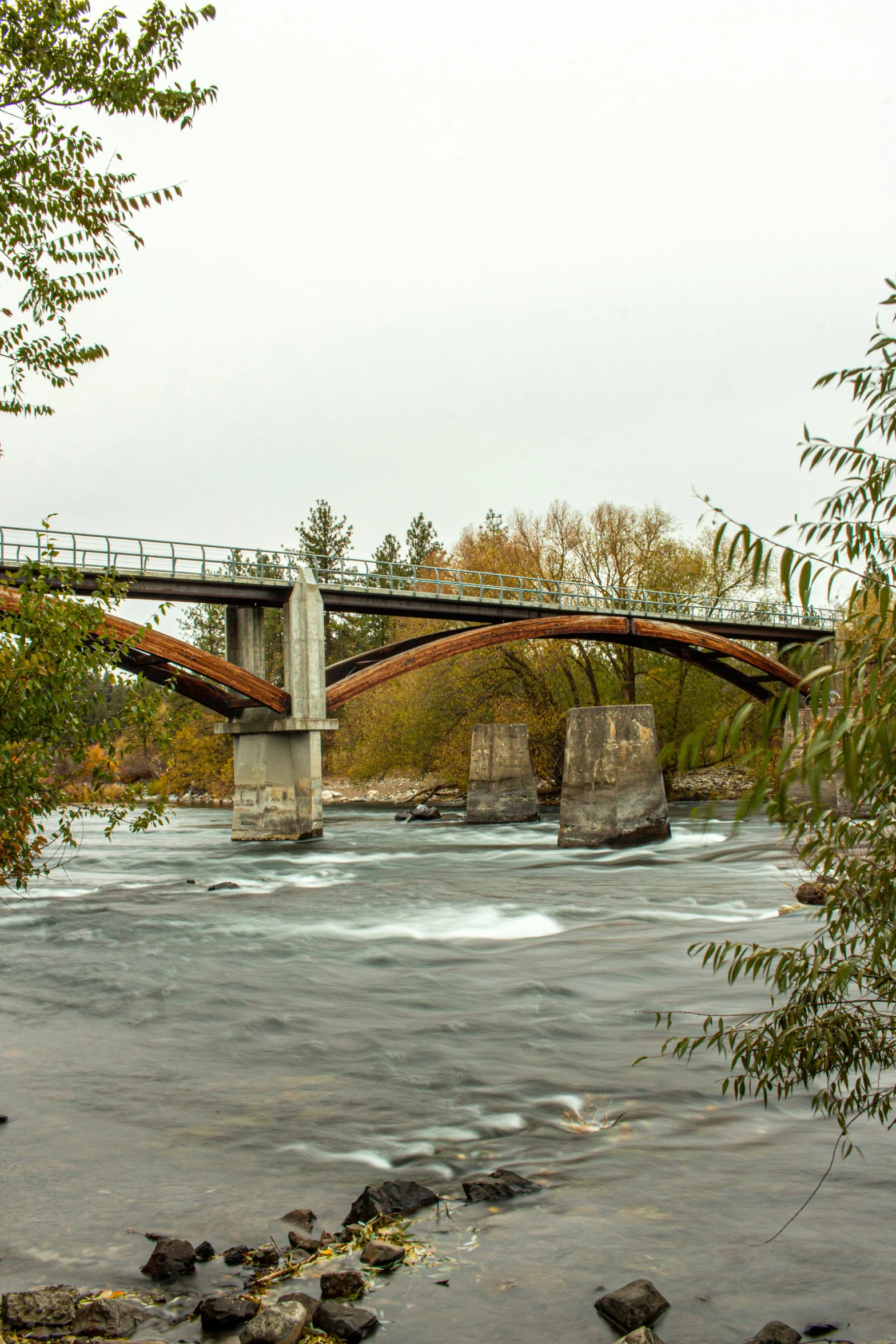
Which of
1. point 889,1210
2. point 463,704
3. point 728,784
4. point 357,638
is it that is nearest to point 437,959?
point 889,1210

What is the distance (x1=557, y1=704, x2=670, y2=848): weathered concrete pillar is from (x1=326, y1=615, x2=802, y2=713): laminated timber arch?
6.22 meters

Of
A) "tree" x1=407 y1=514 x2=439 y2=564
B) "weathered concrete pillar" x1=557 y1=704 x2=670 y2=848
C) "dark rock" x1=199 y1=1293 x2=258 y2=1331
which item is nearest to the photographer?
"dark rock" x1=199 y1=1293 x2=258 y2=1331

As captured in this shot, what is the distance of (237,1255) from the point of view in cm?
502

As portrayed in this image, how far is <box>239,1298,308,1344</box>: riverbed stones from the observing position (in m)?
4.09

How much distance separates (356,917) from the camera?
17.9m

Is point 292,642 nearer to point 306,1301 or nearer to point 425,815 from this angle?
point 425,815

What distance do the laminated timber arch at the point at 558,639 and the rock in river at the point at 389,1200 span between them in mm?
26616

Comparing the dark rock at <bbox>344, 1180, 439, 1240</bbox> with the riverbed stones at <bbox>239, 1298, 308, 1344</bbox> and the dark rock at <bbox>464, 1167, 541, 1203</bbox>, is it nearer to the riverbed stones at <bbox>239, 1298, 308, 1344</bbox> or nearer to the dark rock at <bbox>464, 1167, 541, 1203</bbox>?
the dark rock at <bbox>464, 1167, 541, 1203</bbox>

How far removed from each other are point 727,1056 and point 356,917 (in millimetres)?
10051

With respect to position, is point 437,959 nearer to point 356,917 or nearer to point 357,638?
point 356,917

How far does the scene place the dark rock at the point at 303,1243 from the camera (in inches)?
200

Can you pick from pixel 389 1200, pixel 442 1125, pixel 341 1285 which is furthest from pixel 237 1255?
pixel 442 1125

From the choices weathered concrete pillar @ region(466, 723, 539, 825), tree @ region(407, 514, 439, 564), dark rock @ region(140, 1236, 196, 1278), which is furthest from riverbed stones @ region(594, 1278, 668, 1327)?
tree @ region(407, 514, 439, 564)

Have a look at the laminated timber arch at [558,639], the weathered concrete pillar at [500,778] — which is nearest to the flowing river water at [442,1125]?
the laminated timber arch at [558,639]
